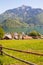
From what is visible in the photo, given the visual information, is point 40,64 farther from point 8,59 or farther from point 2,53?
point 2,53

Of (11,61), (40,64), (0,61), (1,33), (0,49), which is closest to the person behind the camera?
(0,61)

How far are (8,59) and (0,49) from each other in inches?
63.7

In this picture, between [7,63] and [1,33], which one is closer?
[7,63]

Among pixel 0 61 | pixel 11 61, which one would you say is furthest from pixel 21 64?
pixel 0 61

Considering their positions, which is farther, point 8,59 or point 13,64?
point 8,59

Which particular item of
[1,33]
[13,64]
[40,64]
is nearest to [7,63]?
[13,64]

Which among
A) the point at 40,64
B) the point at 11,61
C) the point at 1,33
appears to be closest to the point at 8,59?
the point at 11,61

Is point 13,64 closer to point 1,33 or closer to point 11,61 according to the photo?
point 11,61

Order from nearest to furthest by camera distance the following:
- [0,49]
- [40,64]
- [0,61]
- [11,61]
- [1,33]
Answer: [0,61], [40,64], [11,61], [0,49], [1,33]

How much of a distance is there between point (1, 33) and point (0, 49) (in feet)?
210

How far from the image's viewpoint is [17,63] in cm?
1587

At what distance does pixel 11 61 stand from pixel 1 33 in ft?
217

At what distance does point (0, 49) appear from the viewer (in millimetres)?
18719

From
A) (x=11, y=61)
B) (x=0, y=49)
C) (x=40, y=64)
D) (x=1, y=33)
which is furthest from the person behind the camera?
(x=1, y=33)
